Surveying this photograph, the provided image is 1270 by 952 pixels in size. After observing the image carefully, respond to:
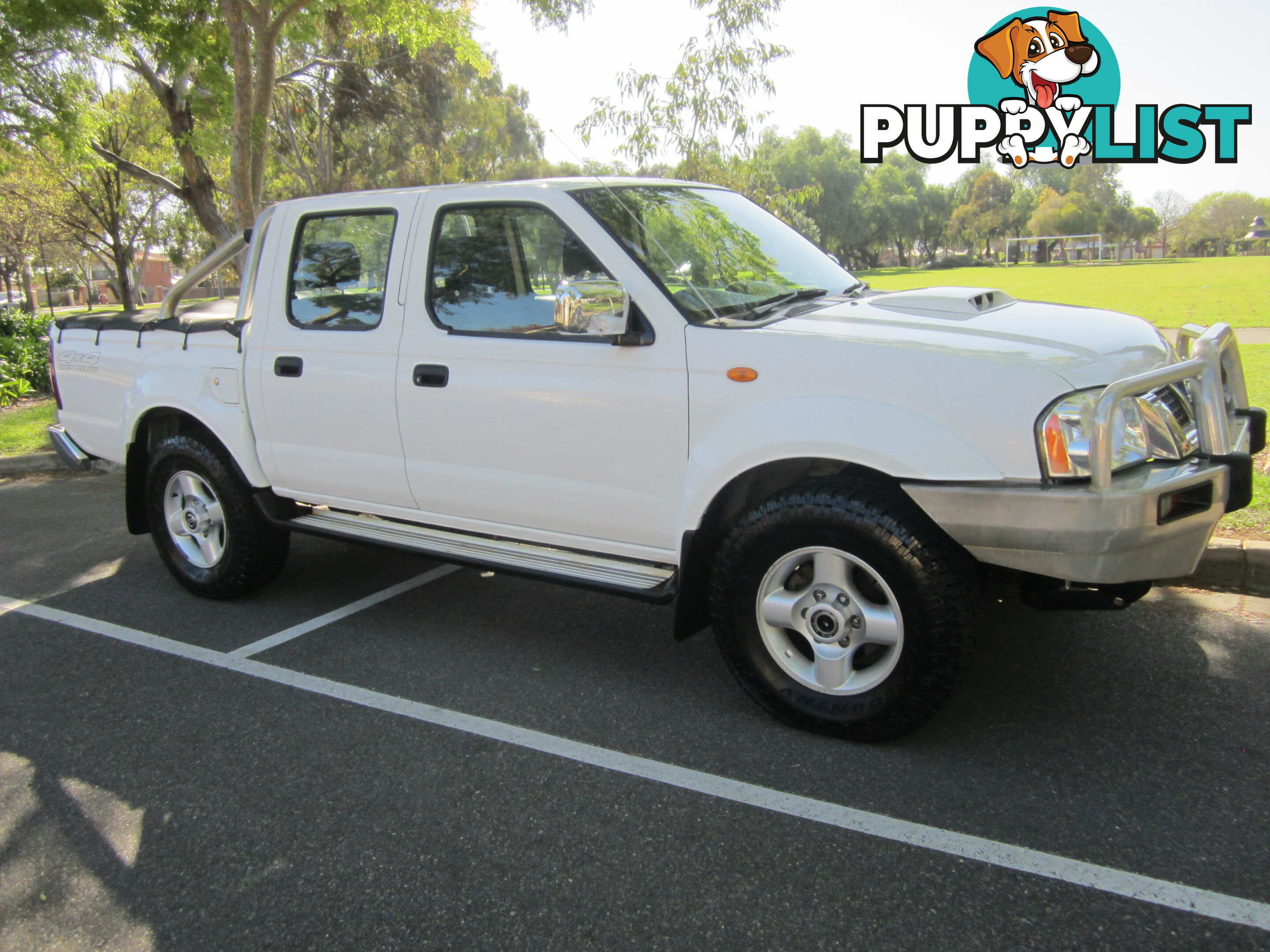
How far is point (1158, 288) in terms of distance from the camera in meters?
34.6

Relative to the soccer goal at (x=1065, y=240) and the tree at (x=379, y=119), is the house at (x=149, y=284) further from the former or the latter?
the soccer goal at (x=1065, y=240)

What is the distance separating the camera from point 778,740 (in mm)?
3391

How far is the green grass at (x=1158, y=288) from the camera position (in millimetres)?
19156

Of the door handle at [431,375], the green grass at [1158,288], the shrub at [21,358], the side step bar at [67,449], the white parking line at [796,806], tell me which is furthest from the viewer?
the green grass at [1158,288]

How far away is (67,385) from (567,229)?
3.69 metres

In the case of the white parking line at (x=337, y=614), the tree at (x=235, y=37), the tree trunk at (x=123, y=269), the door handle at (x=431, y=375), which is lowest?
the white parking line at (x=337, y=614)

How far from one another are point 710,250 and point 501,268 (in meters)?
0.87

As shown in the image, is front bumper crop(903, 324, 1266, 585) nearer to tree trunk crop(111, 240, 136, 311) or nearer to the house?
tree trunk crop(111, 240, 136, 311)

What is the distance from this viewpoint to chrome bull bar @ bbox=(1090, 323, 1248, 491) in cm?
274

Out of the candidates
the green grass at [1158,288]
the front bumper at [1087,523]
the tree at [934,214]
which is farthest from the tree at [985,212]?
the front bumper at [1087,523]

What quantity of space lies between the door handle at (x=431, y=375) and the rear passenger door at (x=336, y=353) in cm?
15

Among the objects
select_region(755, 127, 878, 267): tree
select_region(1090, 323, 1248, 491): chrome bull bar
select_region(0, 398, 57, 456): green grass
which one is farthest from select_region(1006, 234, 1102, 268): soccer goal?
select_region(1090, 323, 1248, 491): chrome bull bar

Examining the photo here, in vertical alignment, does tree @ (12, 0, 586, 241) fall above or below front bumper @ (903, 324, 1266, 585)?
above

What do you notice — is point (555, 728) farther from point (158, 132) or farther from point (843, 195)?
point (843, 195)
